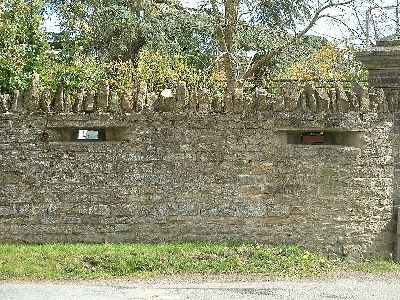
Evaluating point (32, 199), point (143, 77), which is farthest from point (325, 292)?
point (143, 77)

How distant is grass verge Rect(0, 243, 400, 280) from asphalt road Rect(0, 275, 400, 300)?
337 millimetres

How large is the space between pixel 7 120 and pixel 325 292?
4.85m

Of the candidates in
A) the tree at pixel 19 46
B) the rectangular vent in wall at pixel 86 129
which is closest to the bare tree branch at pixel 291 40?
the tree at pixel 19 46

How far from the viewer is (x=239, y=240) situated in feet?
32.8

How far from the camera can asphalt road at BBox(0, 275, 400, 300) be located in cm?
775

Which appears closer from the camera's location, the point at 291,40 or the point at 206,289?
the point at 206,289

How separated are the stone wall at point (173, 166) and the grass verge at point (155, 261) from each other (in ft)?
1.08

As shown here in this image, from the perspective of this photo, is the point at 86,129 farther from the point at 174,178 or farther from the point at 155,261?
the point at 155,261

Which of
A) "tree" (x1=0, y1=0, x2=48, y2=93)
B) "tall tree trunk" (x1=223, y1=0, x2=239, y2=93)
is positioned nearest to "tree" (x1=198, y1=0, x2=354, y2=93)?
"tall tree trunk" (x1=223, y1=0, x2=239, y2=93)

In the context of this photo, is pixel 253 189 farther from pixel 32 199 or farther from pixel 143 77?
pixel 143 77

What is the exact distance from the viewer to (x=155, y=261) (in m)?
9.18

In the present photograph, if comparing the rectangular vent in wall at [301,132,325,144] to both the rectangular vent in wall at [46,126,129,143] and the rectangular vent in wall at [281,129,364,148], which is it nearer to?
the rectangular vent in wall at [281,129,364,148]

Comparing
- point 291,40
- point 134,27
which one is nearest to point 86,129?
point 291,40

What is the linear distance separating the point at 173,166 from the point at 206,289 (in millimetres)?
2195
